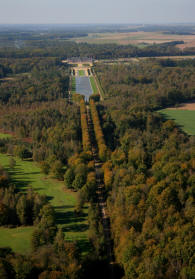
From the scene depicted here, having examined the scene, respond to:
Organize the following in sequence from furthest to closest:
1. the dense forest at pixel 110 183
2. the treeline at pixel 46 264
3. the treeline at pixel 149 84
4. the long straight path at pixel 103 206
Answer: the treeline at pixel 149 84, the long straight path at pixel 103 206, the dense forest at pixel 110 183, the treeline at pixel 46 264

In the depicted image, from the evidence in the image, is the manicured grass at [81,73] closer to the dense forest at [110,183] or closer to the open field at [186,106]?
the dense forest at [110,183]

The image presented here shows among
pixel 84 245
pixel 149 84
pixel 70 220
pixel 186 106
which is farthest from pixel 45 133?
pixel 149 84

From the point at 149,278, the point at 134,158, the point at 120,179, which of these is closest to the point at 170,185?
the point at 120,179

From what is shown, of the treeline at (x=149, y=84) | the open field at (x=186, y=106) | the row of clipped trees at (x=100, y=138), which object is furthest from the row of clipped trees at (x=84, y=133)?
the open field at (x=186, y=106)

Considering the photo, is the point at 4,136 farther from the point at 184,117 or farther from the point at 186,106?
the point at 186,106

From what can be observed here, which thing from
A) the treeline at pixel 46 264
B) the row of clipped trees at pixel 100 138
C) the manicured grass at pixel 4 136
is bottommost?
the treeline at pixel 46 264

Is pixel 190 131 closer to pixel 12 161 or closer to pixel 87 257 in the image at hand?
pixel 12 161
